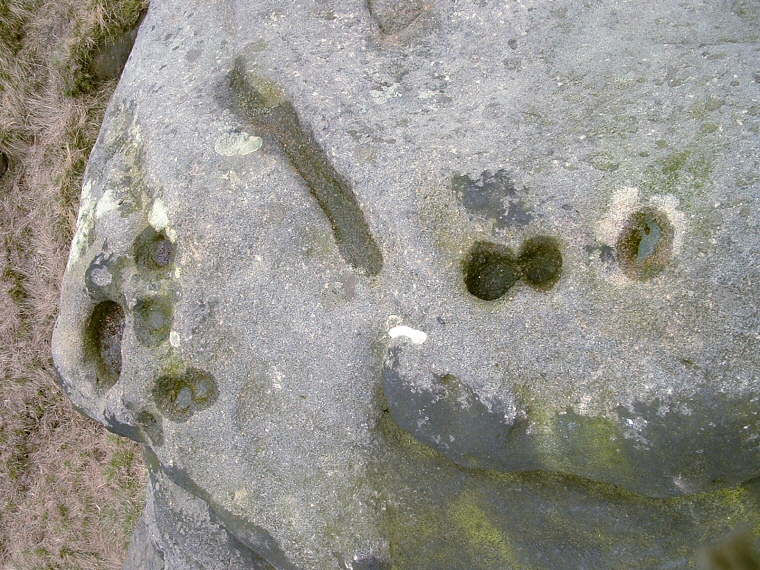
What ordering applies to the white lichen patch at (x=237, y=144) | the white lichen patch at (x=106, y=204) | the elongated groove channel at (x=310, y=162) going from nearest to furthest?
the elongated groove channel at (x=310, y=162), the white lichen patch at (x=237, y=144), the white lichen patch at (x=106, y=204)

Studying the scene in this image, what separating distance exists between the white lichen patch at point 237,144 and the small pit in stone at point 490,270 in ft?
1.73

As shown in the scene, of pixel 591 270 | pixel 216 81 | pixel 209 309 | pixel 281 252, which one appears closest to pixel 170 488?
pixel 209 309

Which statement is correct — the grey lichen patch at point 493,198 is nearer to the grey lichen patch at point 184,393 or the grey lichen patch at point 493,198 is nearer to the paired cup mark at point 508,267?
the paired cup mark at point 508,267

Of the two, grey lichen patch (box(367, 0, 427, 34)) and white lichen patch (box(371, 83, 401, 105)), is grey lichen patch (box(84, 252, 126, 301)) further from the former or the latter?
grey lichen patch (box(367, 0, 427, 34))

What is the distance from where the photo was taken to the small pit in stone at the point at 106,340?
1.58 metres

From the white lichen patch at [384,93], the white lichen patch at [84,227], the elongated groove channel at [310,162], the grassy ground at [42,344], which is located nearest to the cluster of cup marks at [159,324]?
the white lichen patch at [84,227]

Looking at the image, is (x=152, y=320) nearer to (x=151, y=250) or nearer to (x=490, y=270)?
(x=151, y=250)

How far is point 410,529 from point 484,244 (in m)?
0.60

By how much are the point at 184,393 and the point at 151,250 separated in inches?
12.5

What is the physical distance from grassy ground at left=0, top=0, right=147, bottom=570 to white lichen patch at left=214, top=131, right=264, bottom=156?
59.8 inches

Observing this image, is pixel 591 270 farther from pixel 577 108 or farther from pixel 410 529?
pixel 410 529

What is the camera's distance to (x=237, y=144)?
1.44 meters

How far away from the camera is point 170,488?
5.91ft

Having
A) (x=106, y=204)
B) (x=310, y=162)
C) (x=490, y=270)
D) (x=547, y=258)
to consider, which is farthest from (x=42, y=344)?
(x=547, y=258)
